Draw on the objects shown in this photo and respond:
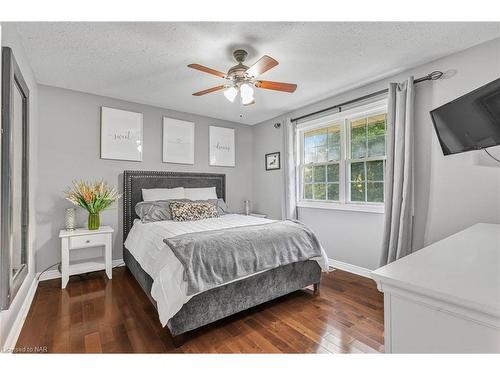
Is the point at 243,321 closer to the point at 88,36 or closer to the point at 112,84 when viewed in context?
the point at 88,36

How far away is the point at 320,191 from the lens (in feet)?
12.0

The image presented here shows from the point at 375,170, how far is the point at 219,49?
2.29m

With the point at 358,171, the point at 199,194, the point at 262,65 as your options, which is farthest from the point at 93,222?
the point at 358,171

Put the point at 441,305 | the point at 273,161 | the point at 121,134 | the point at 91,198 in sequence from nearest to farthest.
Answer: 1. the point at 441,305
2. the point at 91,198
3. the point at 121,134
4. the point at 273,161

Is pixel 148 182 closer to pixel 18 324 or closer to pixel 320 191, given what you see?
pixel 18 324

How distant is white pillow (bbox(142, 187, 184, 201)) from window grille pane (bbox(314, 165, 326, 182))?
2105 mm

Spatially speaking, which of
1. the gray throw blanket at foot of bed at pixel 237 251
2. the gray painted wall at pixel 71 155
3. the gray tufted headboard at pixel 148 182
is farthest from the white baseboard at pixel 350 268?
the gray painted wall at pixel 71 155

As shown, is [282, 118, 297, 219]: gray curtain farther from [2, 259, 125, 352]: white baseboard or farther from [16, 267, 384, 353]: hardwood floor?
[2, 259, 125, 352]: white baseboard

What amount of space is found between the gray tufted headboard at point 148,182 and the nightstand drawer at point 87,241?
502 millimetres

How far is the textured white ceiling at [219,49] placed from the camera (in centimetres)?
186

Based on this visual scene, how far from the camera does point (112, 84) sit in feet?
9.50

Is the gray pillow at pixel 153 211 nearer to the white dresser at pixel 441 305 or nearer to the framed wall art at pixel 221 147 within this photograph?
the framed wall art at pixel 221 147

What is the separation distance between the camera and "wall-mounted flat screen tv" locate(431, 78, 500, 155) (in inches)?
55.1

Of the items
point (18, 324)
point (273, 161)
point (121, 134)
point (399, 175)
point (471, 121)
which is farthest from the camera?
point (273, 161)
